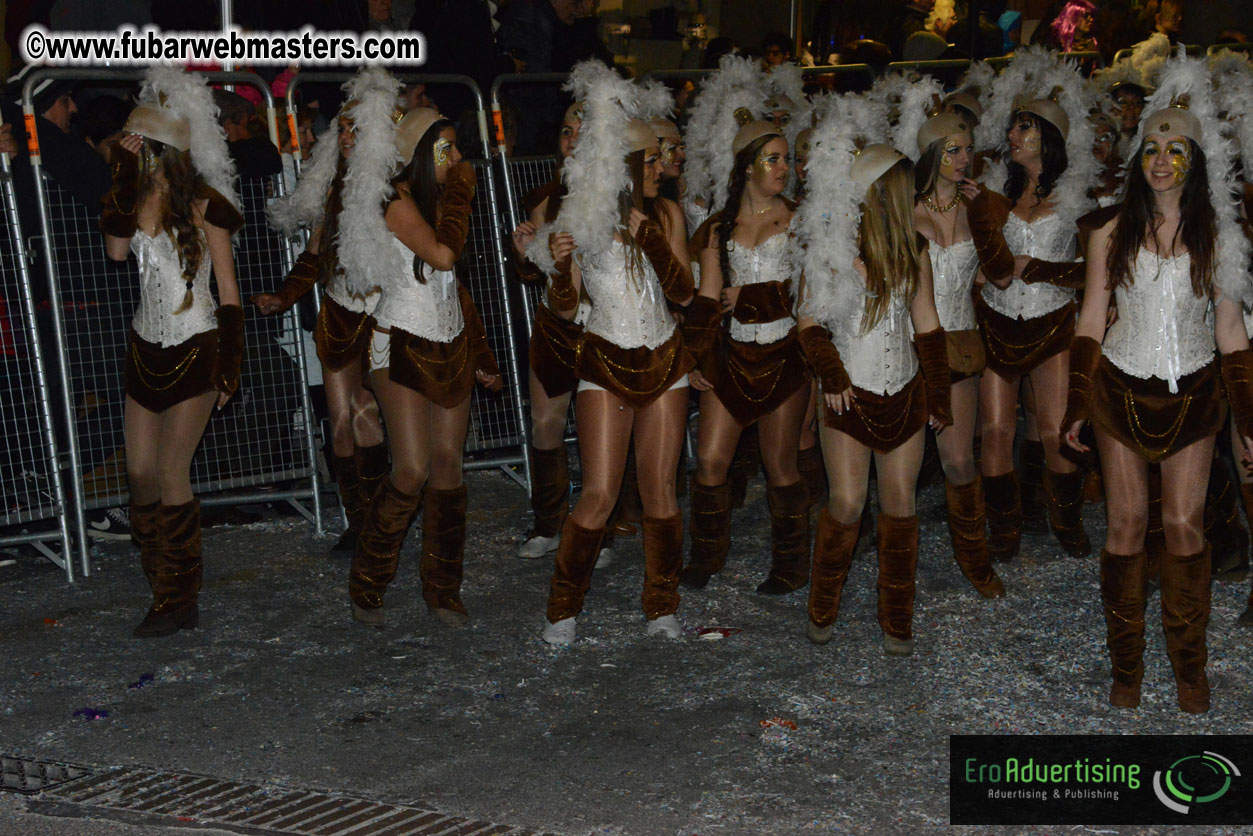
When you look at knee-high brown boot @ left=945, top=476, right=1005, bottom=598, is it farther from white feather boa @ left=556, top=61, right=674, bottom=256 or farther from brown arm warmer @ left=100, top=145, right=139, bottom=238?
brown arm warmer @ left=100, top=145, right=139, bottom=238

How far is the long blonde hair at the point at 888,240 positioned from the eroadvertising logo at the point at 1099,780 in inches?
62.3

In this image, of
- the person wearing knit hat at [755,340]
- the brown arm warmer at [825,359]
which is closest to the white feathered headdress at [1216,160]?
the brown arm warmer at [825,359]

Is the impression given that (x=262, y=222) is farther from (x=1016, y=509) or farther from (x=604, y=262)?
(x=1016, y=509)

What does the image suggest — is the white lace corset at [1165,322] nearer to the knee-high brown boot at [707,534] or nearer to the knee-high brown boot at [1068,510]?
the knee-high brown boot at [1068,510]

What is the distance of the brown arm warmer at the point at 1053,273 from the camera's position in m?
6.00

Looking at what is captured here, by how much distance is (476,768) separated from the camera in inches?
171

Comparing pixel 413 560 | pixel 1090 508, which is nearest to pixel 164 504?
pixel 413 560

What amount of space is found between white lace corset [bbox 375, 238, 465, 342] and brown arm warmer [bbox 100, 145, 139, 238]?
3.26ft

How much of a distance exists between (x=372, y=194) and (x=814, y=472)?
275cm

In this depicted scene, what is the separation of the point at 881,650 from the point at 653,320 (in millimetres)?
1542

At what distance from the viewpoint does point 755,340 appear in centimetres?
580

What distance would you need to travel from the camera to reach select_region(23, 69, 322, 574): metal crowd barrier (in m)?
6.46

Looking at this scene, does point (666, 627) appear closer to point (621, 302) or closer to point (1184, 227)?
point (621, 302)

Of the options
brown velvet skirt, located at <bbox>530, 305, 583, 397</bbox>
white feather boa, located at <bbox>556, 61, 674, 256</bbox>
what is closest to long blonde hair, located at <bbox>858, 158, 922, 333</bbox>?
white feather boa, located at <bbox>556, 61, 674, 256</bbox>
